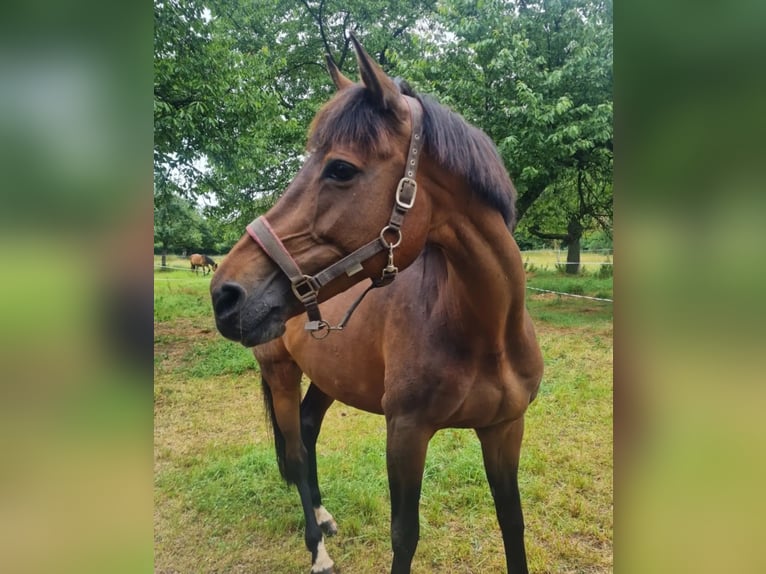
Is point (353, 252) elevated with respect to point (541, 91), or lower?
lower

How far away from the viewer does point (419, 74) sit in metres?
3.91

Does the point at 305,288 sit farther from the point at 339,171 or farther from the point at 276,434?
the point at 276,434

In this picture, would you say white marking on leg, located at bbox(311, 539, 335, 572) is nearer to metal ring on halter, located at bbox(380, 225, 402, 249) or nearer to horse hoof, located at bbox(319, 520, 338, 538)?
horse hoof, located at bbox(319, 520, 338, 538)

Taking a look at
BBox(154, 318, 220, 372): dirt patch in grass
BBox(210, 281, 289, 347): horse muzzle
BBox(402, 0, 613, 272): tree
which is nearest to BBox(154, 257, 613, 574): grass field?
BBox(154, 318, 220, 372): dirt patch in grass

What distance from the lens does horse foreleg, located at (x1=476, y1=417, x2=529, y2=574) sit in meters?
1.86

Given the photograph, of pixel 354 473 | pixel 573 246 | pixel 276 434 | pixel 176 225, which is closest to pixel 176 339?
pixel 176 225

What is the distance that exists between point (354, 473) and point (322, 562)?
2.55 ft

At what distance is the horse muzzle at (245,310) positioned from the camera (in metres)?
1.17

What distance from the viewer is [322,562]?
2.45 m
